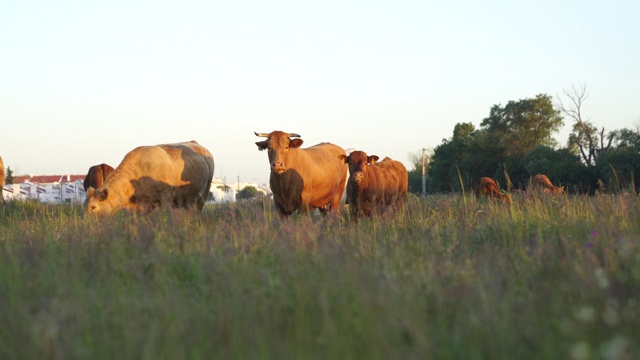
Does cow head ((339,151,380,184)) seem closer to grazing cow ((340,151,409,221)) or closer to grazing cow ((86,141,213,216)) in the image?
grazing cow ((340,151,409,221))

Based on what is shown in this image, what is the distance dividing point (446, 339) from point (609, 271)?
161cm

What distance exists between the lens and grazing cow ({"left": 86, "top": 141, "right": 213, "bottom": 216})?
15.1 m

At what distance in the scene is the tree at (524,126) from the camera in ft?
218

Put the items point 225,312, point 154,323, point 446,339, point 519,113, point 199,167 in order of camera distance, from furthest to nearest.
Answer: point 519,113
point 199,167
point 225,312
point 154,323
point 446,339

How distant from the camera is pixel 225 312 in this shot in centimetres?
493

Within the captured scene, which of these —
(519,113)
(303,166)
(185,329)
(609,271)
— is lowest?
(185,329)

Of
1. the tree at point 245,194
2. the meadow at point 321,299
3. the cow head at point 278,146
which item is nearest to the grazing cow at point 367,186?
the cow head at point 278,146

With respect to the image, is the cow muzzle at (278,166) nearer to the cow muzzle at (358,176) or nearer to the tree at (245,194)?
the cow muzzle at (358,176)

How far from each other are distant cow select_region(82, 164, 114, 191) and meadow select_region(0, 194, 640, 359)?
13.5 m

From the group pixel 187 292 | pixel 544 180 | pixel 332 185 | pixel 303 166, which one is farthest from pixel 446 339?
pixel 544 180

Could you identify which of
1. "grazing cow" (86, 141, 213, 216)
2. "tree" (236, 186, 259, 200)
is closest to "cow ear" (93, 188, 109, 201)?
"grazing cow" (86, 141, 213, 216)

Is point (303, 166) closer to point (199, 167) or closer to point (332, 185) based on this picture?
point (332, 185)

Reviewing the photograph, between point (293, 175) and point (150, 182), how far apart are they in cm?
353

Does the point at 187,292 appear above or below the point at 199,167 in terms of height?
below
